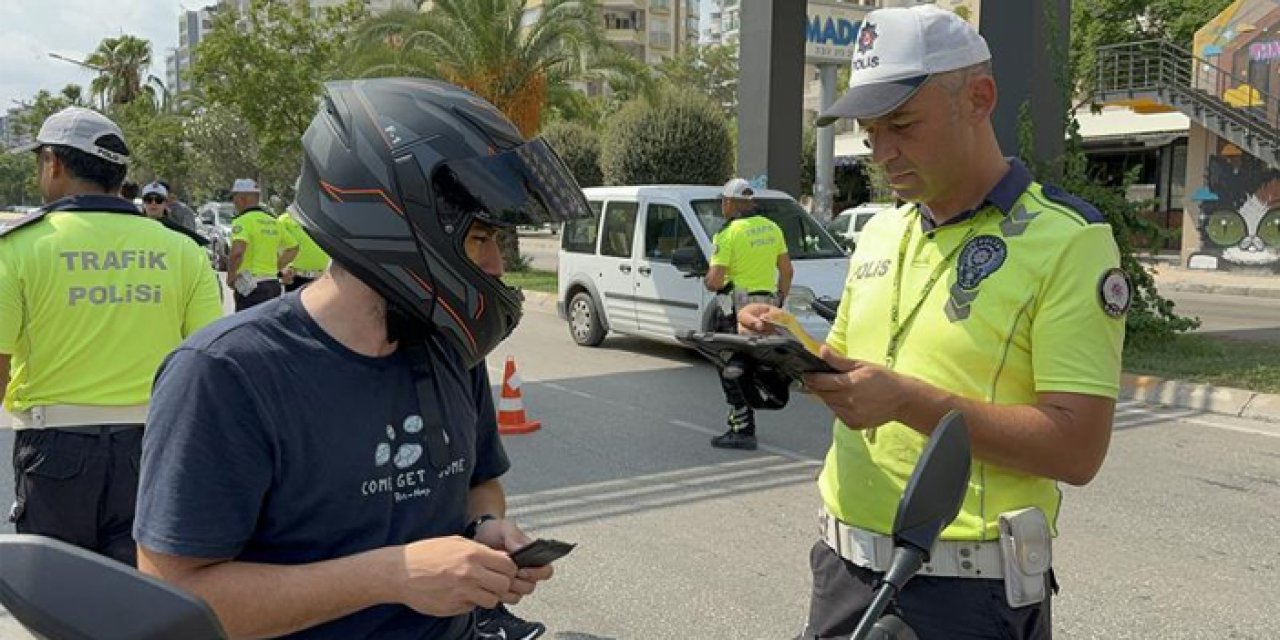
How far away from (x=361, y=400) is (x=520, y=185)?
15.0 inches

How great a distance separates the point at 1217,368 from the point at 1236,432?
7.05 feet

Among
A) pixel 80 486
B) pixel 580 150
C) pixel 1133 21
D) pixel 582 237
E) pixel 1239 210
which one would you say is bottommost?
pixel 80 486

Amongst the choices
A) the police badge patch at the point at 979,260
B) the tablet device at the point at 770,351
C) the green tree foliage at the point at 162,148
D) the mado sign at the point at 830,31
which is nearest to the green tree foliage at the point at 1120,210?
the mado sign at the point at 830,31

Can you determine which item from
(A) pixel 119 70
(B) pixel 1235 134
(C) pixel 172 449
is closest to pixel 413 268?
(C) pixel 172 449

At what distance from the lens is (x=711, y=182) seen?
23.2 m

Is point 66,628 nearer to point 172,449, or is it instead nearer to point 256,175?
point 172,449

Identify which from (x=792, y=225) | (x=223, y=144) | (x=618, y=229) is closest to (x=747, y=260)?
(x=792, y=225)

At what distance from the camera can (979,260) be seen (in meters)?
1.97

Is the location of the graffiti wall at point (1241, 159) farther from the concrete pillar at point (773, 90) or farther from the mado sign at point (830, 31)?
the concrete pillar at point (773, 90)

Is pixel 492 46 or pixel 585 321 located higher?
pixel 492 46

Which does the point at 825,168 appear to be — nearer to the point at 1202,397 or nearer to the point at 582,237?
the point at 582,237

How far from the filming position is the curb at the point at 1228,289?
2016 cm

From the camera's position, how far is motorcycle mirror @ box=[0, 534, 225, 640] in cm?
90

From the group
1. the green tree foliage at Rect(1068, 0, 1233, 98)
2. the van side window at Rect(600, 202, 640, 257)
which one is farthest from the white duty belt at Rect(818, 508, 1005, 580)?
the green tree foliage at Rect(1068, 0, 1233, 98)
